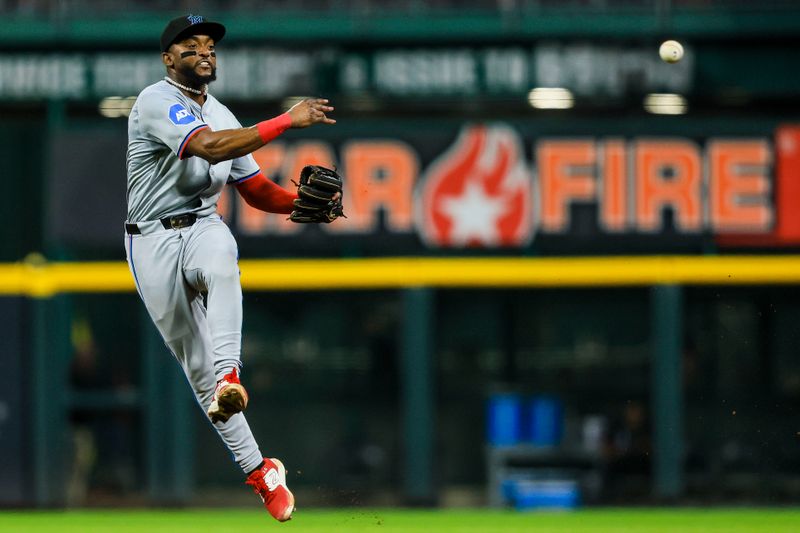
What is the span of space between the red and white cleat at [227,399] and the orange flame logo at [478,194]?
8.39 metres

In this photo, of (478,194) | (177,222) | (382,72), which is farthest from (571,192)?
(177,222)

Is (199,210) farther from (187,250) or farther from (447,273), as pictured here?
(447,273)

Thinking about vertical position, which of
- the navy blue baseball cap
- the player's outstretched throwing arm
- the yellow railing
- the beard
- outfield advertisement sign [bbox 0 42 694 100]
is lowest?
the yellow railing

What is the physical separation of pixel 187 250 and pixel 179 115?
0.72 metres

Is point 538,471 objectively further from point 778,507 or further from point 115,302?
point 115,302

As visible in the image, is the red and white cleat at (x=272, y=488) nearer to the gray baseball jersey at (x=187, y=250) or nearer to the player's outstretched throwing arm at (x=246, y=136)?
the gray baseball jersey at (x=187, y=250)

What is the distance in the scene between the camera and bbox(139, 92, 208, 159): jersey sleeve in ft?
23.7

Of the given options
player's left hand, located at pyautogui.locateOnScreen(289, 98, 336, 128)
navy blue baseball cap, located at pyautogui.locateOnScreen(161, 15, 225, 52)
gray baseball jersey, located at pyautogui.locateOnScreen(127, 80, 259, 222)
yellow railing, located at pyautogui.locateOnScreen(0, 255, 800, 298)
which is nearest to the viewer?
player's left hand, located at pyautogui.locateOnScreen(289, 98, 336, 128)

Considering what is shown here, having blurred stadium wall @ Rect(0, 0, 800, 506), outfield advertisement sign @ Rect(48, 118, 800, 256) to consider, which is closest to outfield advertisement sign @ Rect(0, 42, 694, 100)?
blurred stadium wall @ Rect(0, 0, 800, 506)

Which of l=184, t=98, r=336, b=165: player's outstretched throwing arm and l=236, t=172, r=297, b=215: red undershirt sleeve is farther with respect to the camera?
l=236, t=172, r=297, b=215: red undershirt sleeve

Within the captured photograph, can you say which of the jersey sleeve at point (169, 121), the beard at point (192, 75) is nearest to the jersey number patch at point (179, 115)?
the jersey sleeve at point (169, 121)

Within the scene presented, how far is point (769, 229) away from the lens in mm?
15539

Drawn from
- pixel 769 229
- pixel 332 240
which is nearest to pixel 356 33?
pixel 332 240

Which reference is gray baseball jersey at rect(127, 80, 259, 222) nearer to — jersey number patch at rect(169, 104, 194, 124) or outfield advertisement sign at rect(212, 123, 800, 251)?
jersey number patch at rect(169, 104, 194, 124)
